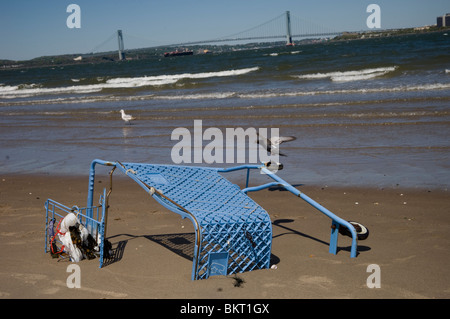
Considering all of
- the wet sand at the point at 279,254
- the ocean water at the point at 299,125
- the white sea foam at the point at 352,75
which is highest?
the white sea foam at the point at 352,75

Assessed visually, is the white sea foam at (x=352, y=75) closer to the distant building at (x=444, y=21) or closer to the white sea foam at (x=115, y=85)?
the white sea foam at (x=115, y=85)

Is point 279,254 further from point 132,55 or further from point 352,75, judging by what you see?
point 132,55

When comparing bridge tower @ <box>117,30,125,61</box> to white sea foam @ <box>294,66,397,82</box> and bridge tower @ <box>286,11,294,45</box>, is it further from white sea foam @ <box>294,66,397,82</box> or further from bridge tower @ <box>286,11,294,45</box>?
white sea foam @ <box>294,66,397,82</box>

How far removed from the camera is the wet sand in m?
4.27

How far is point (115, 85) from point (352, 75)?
16.5 meters

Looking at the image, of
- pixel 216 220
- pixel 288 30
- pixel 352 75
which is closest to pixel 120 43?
pixel 288 30

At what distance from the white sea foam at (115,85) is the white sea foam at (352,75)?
8011 millimetres

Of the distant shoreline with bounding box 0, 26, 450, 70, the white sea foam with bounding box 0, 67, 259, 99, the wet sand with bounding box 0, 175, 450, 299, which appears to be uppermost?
the distant shoreline with bounding box 0, 26, 450, 70

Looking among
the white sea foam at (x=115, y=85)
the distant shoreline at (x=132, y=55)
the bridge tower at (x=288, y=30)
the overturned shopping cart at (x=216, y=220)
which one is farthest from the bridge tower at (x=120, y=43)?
the overturned shopping cart at (x=216, y=220)

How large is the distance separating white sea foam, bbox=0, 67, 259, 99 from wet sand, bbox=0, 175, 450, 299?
2720 centimetres

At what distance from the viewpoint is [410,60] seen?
3102 cm

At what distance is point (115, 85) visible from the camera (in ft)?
119

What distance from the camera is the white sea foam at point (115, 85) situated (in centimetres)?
3494

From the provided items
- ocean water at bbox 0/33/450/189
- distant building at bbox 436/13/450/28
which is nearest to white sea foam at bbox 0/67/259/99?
ocean water at bbox 0/33/450/189
